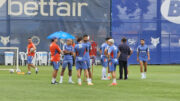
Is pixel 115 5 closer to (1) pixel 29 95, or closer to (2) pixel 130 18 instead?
(2) pixel 130 18

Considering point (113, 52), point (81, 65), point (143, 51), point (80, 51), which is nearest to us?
point (80, 51)

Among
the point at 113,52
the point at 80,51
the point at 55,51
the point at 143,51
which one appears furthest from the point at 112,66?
the point at 143,51

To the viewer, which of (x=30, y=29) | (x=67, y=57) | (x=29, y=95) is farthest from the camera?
(x=30, y=29)

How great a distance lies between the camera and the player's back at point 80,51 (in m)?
21.0

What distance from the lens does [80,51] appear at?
2103 cm

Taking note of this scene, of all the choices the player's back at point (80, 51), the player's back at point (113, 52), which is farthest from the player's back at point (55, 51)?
the player's back at point (113, 52)

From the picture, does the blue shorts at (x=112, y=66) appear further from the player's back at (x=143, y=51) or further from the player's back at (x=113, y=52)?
the player's back at (x=143, y=51)

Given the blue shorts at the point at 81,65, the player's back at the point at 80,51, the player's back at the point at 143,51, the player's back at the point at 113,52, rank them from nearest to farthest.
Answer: the player's back at the point at 80,51
the blue shorts at the point at 81,65
the player's back at the point at 113,52
the player's back at the point at 143,51

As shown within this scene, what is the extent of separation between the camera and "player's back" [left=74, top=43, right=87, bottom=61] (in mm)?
20984

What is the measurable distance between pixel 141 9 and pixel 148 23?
137cm

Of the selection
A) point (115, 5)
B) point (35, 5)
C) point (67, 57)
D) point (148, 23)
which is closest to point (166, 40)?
point (148, 23)

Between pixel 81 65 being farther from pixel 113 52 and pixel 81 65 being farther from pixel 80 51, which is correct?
pixel 113 52

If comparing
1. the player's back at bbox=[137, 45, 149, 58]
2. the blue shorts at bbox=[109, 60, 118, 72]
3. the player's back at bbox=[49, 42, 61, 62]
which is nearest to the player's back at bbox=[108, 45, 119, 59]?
the blue shorts at bbox=[109, 60, 118, 72]

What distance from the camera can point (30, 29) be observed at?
43.4 m
